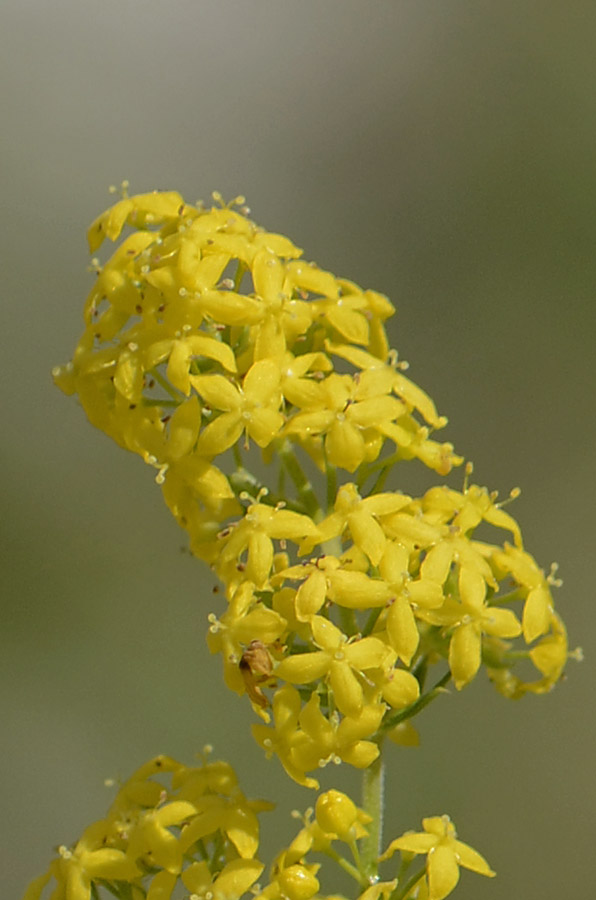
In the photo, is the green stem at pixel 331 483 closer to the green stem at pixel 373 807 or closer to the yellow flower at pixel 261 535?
the yellow flower at pixel 261 535

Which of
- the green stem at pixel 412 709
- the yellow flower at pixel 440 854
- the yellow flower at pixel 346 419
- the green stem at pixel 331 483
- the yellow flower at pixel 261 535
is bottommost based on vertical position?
the yellow flower at pixel 440 854

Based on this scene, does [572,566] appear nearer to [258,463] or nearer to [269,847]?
[258,463]

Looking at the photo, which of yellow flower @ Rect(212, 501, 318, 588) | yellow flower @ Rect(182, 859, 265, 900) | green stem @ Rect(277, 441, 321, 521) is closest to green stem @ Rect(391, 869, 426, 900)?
yellow flower @ Rect(182, 859, 265, 900)

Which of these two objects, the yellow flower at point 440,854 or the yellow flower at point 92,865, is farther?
the yellow flower at point 92,865

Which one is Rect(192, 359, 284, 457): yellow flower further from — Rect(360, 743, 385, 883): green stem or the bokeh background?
the bokeh background

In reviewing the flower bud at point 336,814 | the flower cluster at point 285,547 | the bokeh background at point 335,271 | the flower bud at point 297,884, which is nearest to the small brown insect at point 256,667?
the flower cluster at point 285,547

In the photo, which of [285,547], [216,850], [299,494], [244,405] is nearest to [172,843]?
[216,850]

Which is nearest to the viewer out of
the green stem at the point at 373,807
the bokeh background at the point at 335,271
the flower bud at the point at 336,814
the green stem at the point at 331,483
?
the flower bud at the point at 336,814
